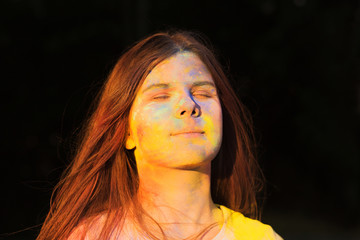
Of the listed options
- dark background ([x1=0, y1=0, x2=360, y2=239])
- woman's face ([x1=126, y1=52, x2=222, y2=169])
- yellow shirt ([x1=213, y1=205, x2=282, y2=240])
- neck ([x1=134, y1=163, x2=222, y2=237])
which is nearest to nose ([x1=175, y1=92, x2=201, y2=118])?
woman's face ([x1=126, y1=52, x2=222, y2=169])

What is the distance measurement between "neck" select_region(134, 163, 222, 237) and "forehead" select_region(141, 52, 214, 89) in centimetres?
31

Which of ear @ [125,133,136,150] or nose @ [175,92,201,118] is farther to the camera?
ear @ [125,133,136,150]

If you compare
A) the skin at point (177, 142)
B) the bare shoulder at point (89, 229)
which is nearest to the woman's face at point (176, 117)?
the skin at point (177, 142)

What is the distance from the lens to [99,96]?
2031mm

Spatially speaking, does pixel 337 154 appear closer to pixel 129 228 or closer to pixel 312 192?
pixel 312 192

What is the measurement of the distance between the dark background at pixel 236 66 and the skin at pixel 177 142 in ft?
8.50

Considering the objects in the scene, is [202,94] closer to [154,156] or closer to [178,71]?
[178,71]

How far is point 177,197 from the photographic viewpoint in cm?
168

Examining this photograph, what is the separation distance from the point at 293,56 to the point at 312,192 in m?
1.82

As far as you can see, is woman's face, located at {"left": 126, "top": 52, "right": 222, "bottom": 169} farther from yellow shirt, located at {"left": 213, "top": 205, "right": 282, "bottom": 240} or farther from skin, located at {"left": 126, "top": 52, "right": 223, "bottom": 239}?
yellow shirt, located at {"left": 213, "top": 205, "right": 282, "bottom": 240}

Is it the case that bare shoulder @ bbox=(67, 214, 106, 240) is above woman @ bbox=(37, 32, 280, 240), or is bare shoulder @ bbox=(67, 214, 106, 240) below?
below

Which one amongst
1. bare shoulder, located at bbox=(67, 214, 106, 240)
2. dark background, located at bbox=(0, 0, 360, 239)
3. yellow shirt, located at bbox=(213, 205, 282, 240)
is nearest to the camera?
bare shoulder, located at bbox=(67, 214, 106, 240)

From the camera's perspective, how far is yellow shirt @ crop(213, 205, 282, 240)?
1.72 metres

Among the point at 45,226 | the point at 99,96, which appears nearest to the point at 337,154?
the point at 99,96
